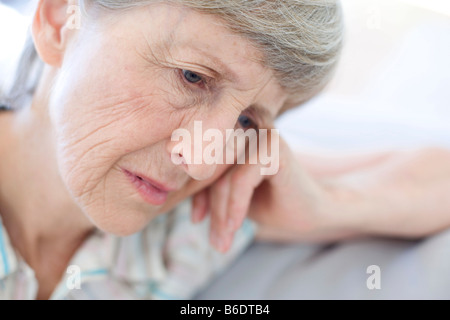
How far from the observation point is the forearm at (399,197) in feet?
3.78

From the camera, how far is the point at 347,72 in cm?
187

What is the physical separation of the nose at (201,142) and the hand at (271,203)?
0.20 m

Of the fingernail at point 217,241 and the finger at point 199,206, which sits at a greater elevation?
the finger at point 199,206

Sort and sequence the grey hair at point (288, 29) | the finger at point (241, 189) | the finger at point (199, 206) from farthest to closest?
the finger at point (199, 206) → the finger at point (241, 189) → the grey hair at point (288, 29)

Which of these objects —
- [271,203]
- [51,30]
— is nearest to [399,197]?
[271,203]

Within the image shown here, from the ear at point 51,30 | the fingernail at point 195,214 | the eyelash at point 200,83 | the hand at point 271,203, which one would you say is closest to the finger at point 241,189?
the hand at point 271,203

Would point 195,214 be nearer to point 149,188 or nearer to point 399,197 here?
point 149,188

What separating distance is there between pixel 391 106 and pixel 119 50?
127 cm

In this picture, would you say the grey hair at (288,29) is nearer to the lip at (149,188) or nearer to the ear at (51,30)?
the ear at (51,30)

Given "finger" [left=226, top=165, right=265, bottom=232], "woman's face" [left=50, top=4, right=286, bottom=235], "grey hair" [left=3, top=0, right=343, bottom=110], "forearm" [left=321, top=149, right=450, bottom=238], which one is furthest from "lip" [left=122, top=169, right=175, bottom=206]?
"forearm" [left=321, top=149, right=450, bottom=238]

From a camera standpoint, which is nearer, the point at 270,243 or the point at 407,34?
the point at 270,243

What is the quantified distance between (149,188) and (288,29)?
14.5 inches

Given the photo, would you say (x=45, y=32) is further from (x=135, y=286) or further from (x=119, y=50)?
(x=135, y=286)
